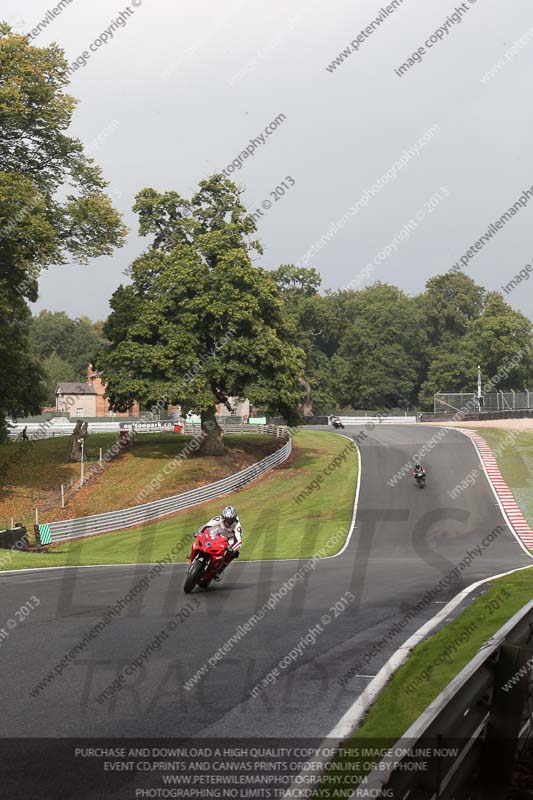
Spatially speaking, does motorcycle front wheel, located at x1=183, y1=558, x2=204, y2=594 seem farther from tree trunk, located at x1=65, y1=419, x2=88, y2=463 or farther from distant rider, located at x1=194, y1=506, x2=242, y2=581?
tree trunk, located at x1=65, y1=419, x2=88, y2=463

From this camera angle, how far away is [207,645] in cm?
938

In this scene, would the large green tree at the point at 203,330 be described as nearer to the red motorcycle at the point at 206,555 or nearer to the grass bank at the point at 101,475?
the grass bank at the point at 101,475

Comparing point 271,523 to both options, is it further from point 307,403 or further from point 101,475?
point 307,403

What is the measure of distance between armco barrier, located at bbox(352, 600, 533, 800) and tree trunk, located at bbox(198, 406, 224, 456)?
42.3 meters

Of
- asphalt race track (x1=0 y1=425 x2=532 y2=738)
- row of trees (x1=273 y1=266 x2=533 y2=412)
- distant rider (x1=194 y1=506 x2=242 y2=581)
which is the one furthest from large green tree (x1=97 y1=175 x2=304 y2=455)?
row of trees (x1=273 y1=266 x2=533 y2=412)

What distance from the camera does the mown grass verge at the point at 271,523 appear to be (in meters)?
24.7

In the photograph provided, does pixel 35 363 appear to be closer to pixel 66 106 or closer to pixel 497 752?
pixel 66 106

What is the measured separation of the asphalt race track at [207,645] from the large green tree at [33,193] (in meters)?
22.4

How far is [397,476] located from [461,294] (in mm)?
95136

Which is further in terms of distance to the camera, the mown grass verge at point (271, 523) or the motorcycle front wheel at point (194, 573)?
the mown grass verge at point (271, 523)

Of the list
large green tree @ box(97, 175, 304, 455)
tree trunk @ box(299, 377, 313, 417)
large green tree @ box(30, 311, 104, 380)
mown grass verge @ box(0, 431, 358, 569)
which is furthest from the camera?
large green tree @ box(30, 311, 104, 380)

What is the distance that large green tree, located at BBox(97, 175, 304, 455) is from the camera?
45.5 metres

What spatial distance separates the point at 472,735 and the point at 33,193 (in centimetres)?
3695

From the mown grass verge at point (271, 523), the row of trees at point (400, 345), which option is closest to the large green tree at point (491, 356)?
the row of trees at point (400, 345)
